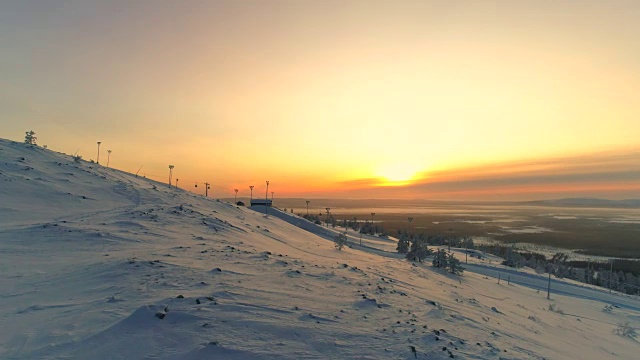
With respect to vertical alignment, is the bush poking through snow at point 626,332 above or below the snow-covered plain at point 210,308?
below

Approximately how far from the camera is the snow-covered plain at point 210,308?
28.6ft

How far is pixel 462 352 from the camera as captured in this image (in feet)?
34.8

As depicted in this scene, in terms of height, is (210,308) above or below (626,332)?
above

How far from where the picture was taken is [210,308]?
1069 centimetres

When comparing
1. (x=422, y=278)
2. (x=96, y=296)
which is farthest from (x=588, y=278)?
(x=96, y=296)

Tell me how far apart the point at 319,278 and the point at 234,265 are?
4294 millimetres

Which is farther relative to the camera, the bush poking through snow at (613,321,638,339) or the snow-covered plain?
the bush poking through snow at (613,321,638,339)

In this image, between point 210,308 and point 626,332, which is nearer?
point 210,308

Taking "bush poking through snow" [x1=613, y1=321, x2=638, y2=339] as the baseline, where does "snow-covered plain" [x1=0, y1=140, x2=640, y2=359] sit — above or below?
above

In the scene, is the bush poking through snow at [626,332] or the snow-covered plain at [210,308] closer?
the snow-covered plain at [210,308]

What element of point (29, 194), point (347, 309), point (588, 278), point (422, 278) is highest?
point (29, 194)

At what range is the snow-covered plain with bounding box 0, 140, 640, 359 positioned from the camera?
870cm

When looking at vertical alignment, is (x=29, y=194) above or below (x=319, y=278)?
above

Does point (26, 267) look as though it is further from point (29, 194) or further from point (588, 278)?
point (588, 278)
